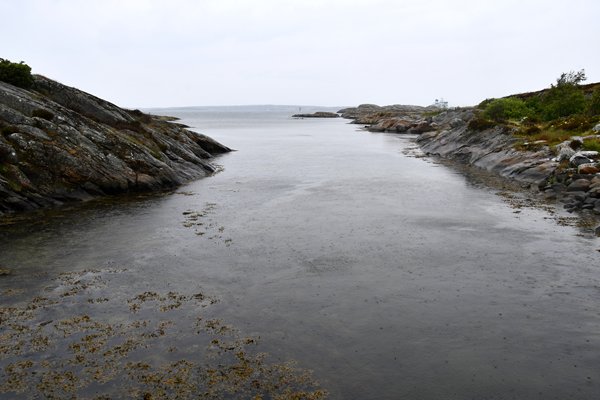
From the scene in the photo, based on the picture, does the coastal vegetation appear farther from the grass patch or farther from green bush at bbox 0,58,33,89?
green bush at bbox 0,58,33,89

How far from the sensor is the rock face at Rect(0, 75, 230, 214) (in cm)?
3347

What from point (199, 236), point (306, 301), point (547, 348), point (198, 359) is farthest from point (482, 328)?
point (199, 236)

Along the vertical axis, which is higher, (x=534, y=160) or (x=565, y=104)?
(x=565, y=104)

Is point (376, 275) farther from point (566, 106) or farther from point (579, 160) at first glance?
point (566, 106)

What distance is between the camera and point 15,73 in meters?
44.9

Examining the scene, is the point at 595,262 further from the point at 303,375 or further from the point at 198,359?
the point at 198,359

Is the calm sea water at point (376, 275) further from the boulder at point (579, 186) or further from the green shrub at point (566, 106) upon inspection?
the green shrub at point (566, 106)

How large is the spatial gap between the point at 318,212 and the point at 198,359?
69.4 feet

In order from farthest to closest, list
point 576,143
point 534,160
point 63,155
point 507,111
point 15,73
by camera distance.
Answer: point 507,111 → point 534,160 → point 576,143 → point 15,73 → point 63,155

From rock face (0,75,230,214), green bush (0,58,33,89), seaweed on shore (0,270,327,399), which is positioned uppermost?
green bush (0,58,33,89)

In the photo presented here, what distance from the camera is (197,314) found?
17188 mm

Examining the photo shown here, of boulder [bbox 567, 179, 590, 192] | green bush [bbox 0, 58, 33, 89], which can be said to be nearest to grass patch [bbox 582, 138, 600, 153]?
boulder [bbox 567, 179, 590, 192]

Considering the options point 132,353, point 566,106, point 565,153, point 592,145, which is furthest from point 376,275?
point 566,106

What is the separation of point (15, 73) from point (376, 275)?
42.6 metres
